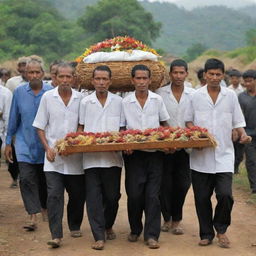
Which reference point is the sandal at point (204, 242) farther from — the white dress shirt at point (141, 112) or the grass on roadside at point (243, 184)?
the grass on roadside at point (243, 184)

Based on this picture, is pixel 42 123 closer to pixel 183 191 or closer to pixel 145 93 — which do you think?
pixel 145 93

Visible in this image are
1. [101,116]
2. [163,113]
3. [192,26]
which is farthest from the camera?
[192,26]

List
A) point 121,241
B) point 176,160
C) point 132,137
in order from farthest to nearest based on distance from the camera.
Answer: point 176,160 < point 121,241 < point 132,137

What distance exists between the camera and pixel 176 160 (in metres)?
7.77

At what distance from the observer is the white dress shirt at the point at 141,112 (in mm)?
7148

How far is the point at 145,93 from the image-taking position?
721cm

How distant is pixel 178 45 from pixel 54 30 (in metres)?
61.1

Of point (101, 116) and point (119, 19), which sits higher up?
point (119, 19)

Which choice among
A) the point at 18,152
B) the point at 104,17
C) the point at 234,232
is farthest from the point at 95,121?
the point at 104,17

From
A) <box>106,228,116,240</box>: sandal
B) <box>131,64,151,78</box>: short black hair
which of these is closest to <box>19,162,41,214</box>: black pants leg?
<box>106,228,116,240</box>: sandal

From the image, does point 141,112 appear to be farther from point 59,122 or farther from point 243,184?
point 243,184

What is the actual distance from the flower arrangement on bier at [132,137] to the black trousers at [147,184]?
0.33 metres

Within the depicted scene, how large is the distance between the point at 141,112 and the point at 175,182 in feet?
3.76

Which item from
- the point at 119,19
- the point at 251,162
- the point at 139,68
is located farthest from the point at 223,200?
the point at 119,19
